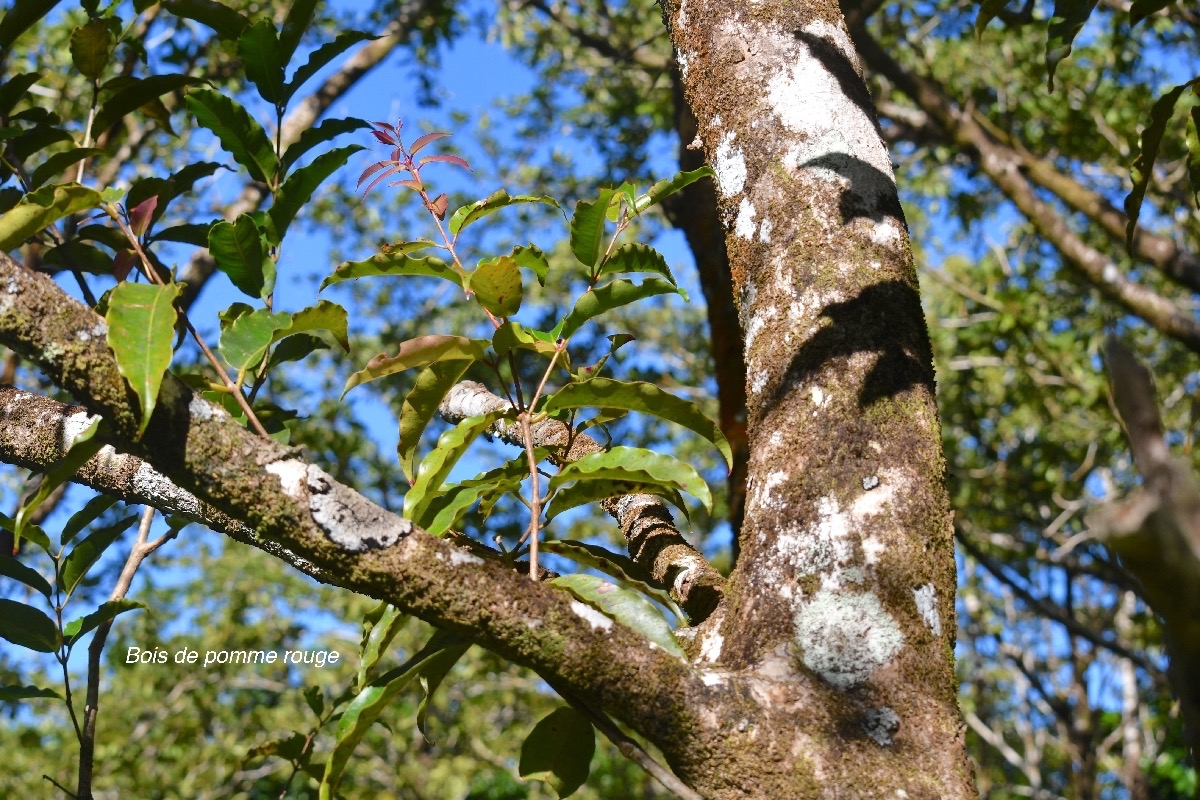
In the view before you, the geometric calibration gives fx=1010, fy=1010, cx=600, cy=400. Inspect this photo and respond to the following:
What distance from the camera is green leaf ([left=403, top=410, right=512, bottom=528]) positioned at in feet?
4.09

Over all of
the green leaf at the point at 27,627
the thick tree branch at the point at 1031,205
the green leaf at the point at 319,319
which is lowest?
the green leaf at the point at 27,627

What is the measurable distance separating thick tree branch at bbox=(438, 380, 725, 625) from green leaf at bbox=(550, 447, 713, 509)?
12 centimetres

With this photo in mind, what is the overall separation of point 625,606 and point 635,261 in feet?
1.67

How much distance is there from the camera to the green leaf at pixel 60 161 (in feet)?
5.84

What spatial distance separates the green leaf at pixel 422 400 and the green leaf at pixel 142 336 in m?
0.37

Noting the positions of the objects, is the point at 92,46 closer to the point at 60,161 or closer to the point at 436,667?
the point at 60,161

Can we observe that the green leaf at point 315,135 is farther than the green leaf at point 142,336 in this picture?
Yes

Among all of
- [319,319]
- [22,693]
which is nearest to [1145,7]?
[319,319]

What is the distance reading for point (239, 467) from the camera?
985mm

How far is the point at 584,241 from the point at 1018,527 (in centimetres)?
699

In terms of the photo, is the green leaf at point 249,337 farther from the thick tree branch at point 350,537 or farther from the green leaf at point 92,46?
the green leaf at point 92,46

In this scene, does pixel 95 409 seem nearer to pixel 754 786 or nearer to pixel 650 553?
pixel 754 786

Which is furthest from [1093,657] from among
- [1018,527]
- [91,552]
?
[91,552]

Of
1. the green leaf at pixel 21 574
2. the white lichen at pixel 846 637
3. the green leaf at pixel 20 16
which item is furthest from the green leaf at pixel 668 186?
the green leaf at pixel 20 16
